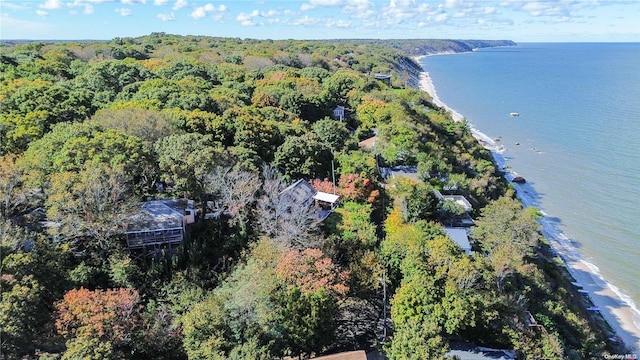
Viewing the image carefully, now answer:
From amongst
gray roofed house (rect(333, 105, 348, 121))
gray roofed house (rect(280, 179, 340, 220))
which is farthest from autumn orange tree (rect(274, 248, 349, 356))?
gray roofed house (rect(333, 105, 348, 121))

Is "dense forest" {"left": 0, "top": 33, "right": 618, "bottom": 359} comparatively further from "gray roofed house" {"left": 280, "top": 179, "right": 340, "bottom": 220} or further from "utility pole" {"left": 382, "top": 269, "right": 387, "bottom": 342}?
"gray roofed house" {"left": 280, "top": 179, "right": 340, "bottom": 220}

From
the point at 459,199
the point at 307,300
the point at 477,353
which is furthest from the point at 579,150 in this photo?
the point at 307,300

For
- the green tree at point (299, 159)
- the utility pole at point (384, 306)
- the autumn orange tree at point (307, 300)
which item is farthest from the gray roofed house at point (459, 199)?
the autumn orange tree at point (307, 300)

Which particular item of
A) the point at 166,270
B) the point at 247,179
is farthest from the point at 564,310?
the point at 166,270

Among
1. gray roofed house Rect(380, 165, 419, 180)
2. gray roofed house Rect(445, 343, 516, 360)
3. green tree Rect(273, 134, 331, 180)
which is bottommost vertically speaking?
gray roofed house Rect(445, 343, 516, 360)

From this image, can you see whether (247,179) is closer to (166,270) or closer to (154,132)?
(166,270)

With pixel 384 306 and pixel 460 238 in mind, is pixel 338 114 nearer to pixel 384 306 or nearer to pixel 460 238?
pixel 460 238

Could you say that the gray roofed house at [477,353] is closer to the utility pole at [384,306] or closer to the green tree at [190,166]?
the utility pole at [384,306]
